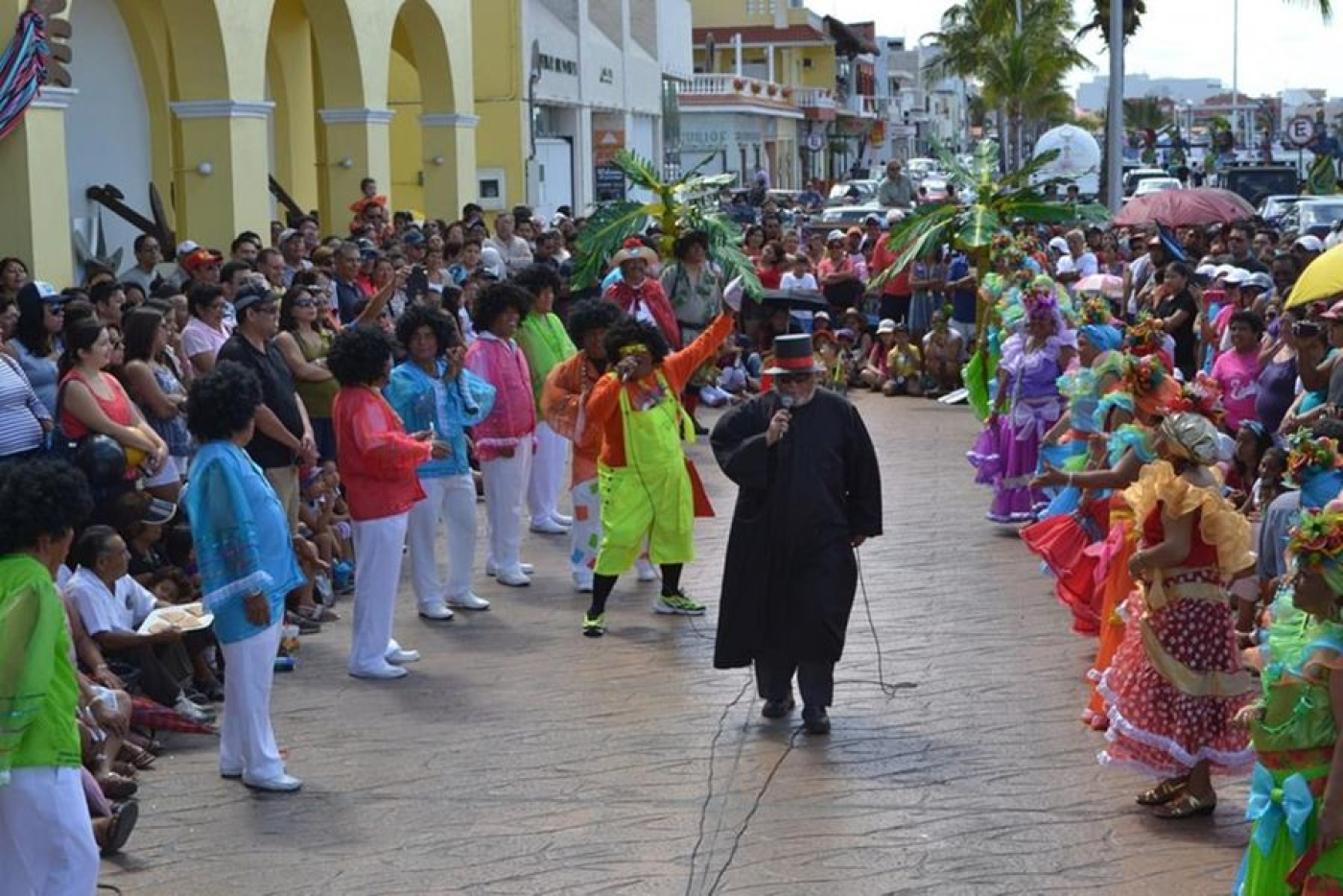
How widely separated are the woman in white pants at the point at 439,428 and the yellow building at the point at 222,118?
468 cm

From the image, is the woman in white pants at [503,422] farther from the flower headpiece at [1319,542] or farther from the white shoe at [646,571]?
the flower headpiece at [1319,542]

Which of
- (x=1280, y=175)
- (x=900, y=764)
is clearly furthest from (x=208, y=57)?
(x=1280, y=175)

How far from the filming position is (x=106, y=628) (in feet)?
27.8

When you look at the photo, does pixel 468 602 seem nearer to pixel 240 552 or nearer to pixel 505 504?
pixel 505 504

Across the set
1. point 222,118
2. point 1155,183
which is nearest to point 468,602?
point 222,118

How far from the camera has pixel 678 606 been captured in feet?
37.2

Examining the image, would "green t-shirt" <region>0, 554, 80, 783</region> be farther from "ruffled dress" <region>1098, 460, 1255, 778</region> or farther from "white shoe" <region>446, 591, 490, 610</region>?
"white shoe" <region>446, 591, 490, 610</region>

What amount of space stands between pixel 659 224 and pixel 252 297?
786 cm

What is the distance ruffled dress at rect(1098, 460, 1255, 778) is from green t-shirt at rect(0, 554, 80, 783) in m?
3.82

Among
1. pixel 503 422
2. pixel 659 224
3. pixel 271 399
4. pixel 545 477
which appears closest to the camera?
pixel 271 399

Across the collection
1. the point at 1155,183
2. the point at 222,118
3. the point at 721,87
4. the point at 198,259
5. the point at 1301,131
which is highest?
the point at 721,87

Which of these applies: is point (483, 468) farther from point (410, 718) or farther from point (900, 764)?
point (900, 764)

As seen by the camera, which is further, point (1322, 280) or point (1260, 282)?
point (1260, 282)

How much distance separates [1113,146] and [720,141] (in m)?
34.6
